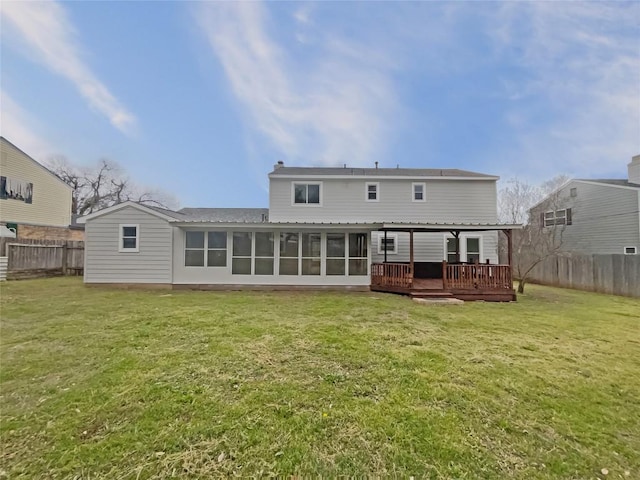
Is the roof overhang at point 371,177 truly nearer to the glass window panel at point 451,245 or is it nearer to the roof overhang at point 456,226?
the glass window panel at point 451,245

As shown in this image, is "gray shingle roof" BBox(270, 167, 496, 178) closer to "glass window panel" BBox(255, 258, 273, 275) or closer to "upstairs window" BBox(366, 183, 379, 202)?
"upstairs window" BBox(366, 183, 379, 202)

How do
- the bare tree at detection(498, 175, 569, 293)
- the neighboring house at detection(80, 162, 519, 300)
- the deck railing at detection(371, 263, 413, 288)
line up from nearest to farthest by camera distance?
the neighboring house at detection(80, 162, 519, 300) → the deck railing at detection(371, 263, 413, 288) → the bare tree at detection(498, 175, 569, 293)

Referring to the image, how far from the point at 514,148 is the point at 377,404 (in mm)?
23982

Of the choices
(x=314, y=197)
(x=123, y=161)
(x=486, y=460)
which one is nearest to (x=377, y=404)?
(x=486, y=460)

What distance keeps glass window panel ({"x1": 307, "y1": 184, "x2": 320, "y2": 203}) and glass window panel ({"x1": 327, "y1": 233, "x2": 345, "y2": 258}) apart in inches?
111

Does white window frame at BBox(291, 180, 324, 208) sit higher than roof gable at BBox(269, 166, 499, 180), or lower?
lower

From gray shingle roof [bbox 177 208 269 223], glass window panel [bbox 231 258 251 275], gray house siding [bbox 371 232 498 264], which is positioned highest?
gray shingle roof [bbox 177 208 269 223]

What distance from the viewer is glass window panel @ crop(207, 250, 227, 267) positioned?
12.5 meters

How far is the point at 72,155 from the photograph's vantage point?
3441 cm

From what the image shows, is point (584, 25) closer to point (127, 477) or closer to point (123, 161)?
point (127, 477)

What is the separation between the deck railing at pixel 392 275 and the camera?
1143 cm

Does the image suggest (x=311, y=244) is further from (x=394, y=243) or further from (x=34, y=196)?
(x=34, y=196)

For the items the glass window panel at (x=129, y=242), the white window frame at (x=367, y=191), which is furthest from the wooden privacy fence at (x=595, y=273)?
the glass window panel at (x=129, y=242)

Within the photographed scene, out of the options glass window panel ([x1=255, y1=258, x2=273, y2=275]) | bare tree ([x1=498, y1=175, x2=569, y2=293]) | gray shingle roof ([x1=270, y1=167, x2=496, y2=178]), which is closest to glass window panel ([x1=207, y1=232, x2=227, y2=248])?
glass window panel ([x1=255, y1=258, x2=273, y2=275])
